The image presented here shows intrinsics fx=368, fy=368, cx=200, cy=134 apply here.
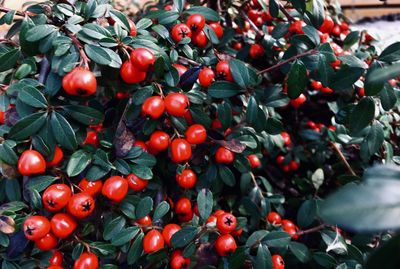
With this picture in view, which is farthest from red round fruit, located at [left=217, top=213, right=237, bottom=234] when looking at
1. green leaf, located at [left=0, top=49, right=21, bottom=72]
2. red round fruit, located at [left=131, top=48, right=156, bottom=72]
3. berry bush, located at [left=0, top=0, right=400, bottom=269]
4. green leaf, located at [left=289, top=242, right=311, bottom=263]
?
green leaf, located at [left=0, top=49, right=21, bottom=72]

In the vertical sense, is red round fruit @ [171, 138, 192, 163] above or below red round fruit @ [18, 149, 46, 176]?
above

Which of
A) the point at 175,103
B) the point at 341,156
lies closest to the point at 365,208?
the point at 175,103

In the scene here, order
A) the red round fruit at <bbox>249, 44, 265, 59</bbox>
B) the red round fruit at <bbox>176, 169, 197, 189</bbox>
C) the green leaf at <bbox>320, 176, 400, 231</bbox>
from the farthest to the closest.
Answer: the red round fruit at <bbox>249, 44, 265, 59</bbox>, the red round fruit at <bbox>176, 169, 197, 189</bbox>, the green leaf at <bbox>320, 176, 400, 231</bbox>

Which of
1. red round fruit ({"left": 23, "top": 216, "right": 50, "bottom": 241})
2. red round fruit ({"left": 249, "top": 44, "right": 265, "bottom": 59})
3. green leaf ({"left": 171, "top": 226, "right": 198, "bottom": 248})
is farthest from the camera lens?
red round fruit ({"left": 249, "top": 44, "right": 265, "bottom": 59})

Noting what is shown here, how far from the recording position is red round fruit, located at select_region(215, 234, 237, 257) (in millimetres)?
929

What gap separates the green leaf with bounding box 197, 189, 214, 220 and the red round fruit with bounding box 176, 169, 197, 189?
1.5 inches

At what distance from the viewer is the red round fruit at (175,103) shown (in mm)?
878

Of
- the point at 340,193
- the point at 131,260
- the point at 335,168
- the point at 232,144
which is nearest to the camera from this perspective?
the point at 340,193

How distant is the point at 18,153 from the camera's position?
0.86m

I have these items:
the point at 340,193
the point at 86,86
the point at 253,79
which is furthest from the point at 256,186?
the point at 340,193

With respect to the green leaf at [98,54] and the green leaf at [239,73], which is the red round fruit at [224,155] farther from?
the green leaf at [98,54]

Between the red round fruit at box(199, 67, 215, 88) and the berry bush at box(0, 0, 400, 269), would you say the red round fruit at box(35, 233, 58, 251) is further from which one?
the red round fruit at box(199, 67, 215, 88)

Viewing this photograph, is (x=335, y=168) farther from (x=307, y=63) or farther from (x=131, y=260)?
(x=131, y=260)

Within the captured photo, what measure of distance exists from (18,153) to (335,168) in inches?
41.4
